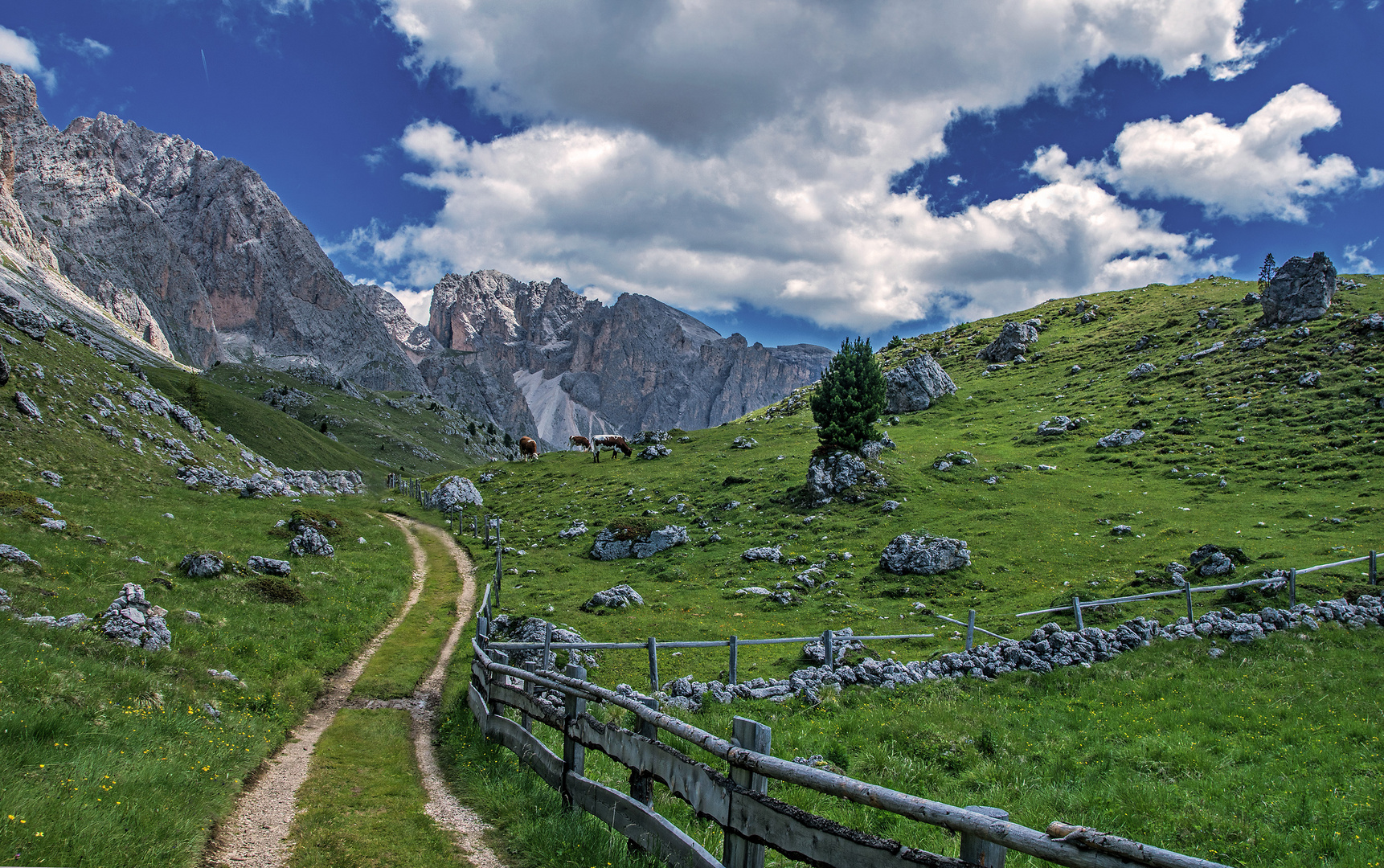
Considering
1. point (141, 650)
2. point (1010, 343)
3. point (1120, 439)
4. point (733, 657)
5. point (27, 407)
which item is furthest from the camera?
point (1010, 343)

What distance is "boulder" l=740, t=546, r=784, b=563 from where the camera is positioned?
40375mm

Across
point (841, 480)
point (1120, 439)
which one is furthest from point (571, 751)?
point (1120, 439)

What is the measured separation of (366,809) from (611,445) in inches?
3043

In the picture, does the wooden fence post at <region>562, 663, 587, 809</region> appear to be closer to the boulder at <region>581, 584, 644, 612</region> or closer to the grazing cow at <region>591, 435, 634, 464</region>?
the boulder at <region>581, 584, 644, 612</region>

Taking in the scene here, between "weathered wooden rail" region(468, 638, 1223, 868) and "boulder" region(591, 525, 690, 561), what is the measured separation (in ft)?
112

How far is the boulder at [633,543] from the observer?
149 ft

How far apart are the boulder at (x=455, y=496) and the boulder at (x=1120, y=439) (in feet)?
208

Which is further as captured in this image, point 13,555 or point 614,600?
point 614,600

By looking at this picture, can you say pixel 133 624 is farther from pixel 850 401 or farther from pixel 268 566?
pixel 850 401

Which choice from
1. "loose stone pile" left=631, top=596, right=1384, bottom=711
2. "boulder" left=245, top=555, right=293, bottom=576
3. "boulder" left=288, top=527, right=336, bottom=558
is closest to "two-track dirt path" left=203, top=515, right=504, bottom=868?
"loose stone pile" left=631, top=596, right=1384, bottom=711

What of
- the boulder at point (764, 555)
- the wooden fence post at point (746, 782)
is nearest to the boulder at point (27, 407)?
the boulder at point (764, 555)

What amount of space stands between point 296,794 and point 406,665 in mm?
11496

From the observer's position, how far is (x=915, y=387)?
276 ft

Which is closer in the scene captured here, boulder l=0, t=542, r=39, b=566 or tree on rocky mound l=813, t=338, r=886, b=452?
boulder l=0, t=542, r=39, b=566
